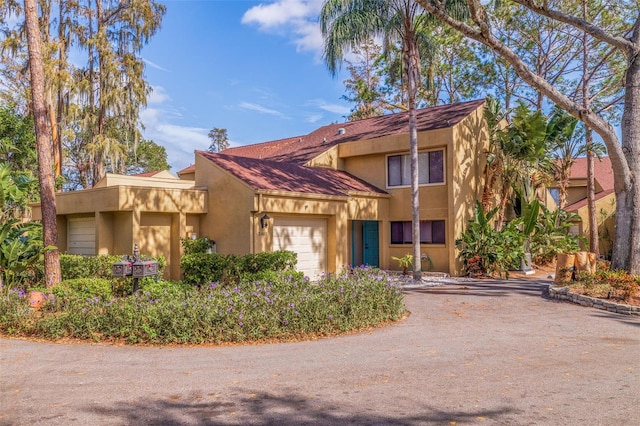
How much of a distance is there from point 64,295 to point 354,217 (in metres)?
10.4

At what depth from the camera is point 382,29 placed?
15477 millimetres

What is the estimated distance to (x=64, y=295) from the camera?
9.92 m

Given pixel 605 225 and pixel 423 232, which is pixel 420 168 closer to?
pixel 423 232

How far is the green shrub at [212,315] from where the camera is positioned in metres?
7.88

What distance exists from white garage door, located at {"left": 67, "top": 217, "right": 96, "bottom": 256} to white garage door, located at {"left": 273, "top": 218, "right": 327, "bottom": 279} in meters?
5.87

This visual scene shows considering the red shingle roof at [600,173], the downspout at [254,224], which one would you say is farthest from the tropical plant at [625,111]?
the red shingle roof at [600,173]

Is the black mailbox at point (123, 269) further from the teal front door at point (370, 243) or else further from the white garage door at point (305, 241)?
the teal front door at point (370, 243)

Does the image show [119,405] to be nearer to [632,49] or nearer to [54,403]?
[54,403]

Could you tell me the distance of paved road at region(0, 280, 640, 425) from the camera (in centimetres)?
463

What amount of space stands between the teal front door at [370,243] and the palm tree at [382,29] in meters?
3.93

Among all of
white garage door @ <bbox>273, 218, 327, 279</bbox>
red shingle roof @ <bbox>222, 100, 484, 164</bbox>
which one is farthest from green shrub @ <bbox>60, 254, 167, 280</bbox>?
red shingle roof @ <bbox>222, 100, 484, 164</bbox>

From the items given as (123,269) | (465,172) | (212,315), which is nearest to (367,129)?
(465,172)

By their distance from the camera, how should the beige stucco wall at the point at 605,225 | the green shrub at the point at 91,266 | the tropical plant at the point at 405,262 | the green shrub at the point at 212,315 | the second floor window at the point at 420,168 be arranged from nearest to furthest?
the green shrub at the point at 212,315, the green shrub at the point at 91,266, the tropical plant at the point at 405,262, the second floor window at the point at 420,168, the beige stucco wall at the point at 605,225

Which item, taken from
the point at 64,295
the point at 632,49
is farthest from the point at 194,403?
the point at 632,49
